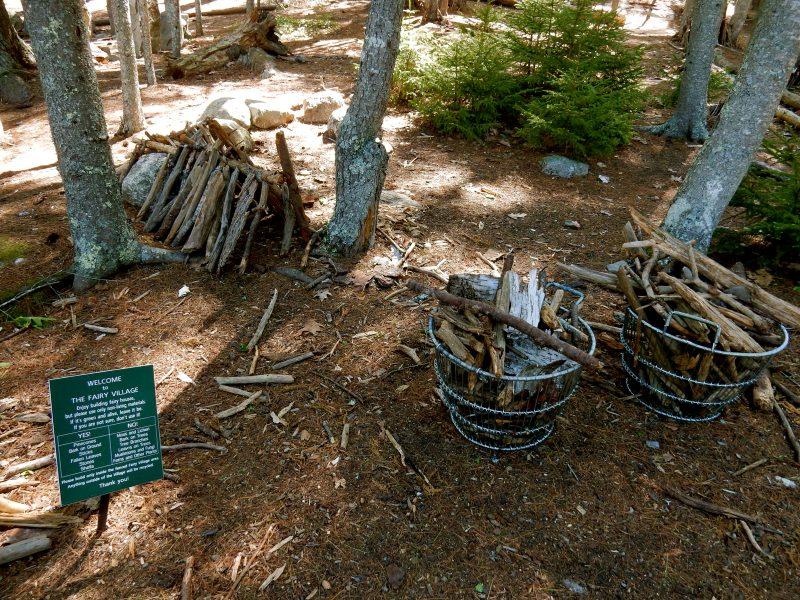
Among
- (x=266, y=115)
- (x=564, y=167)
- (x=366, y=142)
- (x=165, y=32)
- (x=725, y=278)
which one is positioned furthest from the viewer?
(x=165, y=32)

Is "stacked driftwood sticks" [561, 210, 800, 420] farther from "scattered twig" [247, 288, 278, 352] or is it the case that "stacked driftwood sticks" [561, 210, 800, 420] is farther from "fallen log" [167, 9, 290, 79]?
"fallen log" [167, 9, 290, 79]

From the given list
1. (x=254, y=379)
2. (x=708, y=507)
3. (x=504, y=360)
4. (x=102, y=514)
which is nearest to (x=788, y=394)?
(x=708, y=507)

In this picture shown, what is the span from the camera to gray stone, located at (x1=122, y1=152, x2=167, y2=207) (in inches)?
259

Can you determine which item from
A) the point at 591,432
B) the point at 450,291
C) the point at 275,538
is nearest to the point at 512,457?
the point at 591,432

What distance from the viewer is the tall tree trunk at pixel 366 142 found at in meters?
5.09

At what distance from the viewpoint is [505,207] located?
740 cm

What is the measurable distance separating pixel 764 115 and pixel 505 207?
3.20 meters

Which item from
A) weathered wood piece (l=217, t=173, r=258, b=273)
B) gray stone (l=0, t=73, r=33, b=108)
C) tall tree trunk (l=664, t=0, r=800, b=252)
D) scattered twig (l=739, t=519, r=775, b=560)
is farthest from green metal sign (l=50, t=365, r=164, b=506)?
gray stone (l=0, t=73, r=33, b=108)

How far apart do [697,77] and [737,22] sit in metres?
10.3

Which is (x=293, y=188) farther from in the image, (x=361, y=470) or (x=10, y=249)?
(x=361, y=470)

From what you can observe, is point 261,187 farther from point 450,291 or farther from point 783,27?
point 783,27

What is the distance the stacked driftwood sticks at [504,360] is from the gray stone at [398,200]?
3339 mm

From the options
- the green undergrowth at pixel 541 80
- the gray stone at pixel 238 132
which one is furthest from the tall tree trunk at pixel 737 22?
the gray stone at pixel 238 132

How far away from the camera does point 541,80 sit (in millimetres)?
9016
